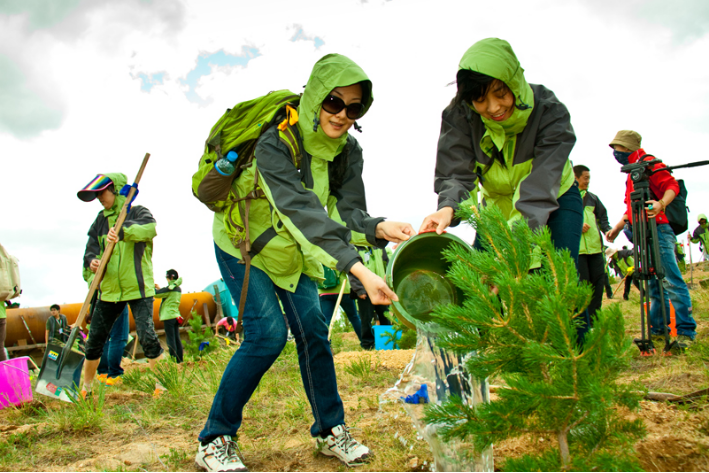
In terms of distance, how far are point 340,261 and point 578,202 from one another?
4.94ft

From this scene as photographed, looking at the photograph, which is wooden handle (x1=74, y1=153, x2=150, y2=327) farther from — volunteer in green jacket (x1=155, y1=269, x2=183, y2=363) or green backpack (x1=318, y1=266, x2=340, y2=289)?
volunteer in green jacket (x1=155, y1=269, x2=183, y2=363)

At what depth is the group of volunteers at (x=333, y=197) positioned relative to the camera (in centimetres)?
211

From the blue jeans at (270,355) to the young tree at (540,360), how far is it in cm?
83

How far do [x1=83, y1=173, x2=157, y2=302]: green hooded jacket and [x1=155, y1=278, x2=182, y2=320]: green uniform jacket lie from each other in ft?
8.37

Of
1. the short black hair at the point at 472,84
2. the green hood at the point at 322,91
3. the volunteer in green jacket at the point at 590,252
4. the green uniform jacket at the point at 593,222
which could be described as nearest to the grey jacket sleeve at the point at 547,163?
the short black hair at the point at 472,84

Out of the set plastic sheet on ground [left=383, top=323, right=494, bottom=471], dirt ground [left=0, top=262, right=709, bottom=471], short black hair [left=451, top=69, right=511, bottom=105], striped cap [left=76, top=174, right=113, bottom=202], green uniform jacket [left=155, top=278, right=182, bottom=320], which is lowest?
dirt ground [left=0, top=262, right=709, bottom=471]

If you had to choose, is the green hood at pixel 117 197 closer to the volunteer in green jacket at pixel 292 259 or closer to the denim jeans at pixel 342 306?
the denim jeans at pixel 342 306

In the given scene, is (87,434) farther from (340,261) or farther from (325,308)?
(325,308)

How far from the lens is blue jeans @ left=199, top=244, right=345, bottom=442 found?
2.16 m

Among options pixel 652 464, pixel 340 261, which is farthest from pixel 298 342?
pixel 652 464

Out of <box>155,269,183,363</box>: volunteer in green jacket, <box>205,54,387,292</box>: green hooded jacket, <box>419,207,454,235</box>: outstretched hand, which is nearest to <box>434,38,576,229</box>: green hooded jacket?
<box>419,207,454,235</box>: outstretched hand

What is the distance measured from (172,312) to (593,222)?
6393 millimetres

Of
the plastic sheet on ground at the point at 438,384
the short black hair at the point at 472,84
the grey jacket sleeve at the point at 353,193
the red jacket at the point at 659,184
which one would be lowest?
the plastic sheet on ground at the point at 438,384

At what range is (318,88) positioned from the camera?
2.25 m
